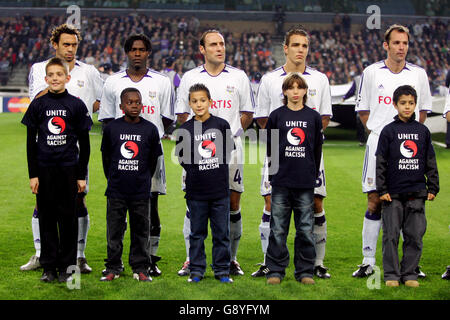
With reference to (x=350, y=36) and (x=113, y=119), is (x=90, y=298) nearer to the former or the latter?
(x=113, y=119)

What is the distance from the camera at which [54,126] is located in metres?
5.38

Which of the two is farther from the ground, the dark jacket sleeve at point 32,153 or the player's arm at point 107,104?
the player's arm at point 107,104

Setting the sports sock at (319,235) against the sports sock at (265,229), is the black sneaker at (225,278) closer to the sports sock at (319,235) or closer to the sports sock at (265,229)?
the sports sock at (265,229)

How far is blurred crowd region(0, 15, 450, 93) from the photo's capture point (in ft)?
108

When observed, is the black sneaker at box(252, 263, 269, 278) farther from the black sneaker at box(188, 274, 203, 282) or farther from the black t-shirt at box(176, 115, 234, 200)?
the black t-shirt at box(176, 115, 234, 200)

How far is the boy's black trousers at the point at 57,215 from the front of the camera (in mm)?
5402

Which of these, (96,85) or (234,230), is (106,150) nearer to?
(96,85)

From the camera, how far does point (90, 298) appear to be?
4.94 m

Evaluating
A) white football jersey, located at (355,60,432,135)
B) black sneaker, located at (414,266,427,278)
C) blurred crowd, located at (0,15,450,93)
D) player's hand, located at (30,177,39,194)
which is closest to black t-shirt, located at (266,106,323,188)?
white football jersey, located at (355,60,432,135)

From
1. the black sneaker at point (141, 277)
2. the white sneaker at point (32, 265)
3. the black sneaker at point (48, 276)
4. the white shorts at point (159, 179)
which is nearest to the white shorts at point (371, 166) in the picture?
the white shorts at point (159, 179)

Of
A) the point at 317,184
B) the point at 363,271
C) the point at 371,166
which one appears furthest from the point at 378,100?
the point at 363,271

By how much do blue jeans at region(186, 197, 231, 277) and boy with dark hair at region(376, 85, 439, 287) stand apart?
1346 mm

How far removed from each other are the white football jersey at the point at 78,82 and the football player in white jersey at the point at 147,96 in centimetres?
22
